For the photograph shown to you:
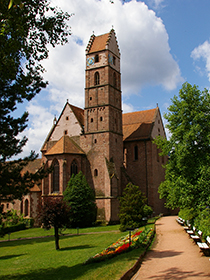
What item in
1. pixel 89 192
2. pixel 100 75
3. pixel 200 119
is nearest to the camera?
pixel 200 119

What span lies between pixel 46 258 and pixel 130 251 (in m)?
6.32

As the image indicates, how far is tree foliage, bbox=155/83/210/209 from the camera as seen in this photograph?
66.7 ft

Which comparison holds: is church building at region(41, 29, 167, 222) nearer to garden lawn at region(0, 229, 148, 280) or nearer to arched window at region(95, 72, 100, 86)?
arched window at region(95, 72, 100, 86)

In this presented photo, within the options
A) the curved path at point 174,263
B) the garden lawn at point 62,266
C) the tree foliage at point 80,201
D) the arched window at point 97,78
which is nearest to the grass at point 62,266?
the garden lawn at point 62,266

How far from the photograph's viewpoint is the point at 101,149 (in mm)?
38062

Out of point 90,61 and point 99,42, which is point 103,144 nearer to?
point 90,61

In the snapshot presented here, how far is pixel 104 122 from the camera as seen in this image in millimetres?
38969

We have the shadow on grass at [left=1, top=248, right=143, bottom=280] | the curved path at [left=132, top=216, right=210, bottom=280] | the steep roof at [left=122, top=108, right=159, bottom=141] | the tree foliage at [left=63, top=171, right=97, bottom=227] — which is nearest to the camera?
the curved path at [left=132, top=216, right=210, bottom=280]

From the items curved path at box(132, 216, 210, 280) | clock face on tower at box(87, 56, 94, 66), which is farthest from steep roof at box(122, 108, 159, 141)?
curved path at box(132, 216, 210, 280)

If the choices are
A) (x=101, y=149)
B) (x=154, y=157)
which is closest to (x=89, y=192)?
(x=101, y=149)

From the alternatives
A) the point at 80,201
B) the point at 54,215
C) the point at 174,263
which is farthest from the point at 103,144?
the point at 174,263

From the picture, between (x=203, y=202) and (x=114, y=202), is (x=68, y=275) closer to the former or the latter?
(x=203, y=202)

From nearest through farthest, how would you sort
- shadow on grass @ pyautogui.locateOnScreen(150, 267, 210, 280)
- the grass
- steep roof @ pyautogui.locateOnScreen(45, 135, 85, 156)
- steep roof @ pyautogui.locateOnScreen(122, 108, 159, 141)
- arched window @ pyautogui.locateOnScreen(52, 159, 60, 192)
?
shadow on grass @ pyautogui.locateOnScreen(150, 267, 210, 280), the grass, arched window @ pyautogui.locateOnScreen(52, 159, 60, 192), steep roof @ pyautogui.locateOnScreen(45, 135, 85, 156), steep roof @ pyautogui.locateOnScreen(122, 108, 159, 141)

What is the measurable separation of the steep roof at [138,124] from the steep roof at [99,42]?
13.5 metres
